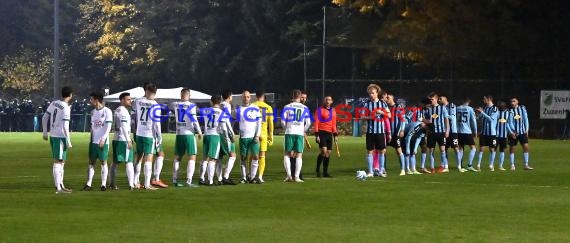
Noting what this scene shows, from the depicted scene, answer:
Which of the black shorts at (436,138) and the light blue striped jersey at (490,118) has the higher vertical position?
the light blue striped jersey at (490,118)

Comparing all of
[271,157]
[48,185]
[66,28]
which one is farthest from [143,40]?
[48,185]

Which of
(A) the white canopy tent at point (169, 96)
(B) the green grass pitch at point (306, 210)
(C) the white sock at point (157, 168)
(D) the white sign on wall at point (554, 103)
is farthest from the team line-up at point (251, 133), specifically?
(A) the white canopy tent at point (169, 96)

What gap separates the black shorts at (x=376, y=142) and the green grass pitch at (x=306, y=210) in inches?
29.8

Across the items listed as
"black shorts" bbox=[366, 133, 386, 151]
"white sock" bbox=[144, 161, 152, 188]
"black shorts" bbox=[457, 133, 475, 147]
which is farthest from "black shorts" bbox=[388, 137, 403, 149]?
"white sock" bbox=[144, 161, 152, 188]

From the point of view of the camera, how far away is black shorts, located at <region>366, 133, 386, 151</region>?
28953mm

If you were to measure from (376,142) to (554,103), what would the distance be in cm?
3136

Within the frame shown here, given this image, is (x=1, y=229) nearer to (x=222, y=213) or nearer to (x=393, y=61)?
(x=222, y=213)

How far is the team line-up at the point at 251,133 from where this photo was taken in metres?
24.2

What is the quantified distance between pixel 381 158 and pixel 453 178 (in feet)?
5.52

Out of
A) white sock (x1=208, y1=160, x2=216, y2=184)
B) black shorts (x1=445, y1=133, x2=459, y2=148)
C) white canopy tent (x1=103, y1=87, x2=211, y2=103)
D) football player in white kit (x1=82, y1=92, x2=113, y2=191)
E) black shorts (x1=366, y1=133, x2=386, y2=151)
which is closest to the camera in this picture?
football player in white kit (x1=82, y1=92, x2=113, y2=191)

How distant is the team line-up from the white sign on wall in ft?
82.8

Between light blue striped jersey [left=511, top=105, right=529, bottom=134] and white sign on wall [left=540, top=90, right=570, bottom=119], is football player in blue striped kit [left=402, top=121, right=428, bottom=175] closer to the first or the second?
light blue striped jersey [left=511, top=105, right=529, bottom=134]

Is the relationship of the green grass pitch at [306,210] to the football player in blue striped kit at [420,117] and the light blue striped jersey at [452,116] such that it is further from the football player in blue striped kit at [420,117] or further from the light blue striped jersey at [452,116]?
the light blue striped jersey at [452,116]

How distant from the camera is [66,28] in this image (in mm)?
104312
